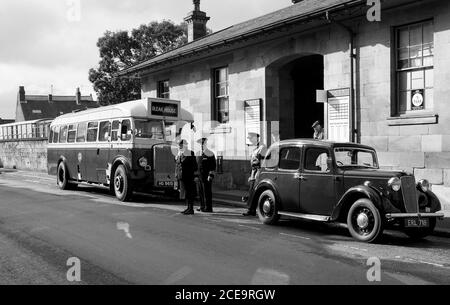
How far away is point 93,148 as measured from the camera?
53.4 feet

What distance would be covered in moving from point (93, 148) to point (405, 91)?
33.0 ft

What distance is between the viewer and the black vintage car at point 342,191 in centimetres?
796

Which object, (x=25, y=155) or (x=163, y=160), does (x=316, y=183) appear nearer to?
(x=163, y=160)

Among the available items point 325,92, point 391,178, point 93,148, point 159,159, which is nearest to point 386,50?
point 325,92

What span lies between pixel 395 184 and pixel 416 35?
5.64 metres

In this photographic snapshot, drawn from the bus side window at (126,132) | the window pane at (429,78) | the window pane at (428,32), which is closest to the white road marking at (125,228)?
the bus side window at (126,132)

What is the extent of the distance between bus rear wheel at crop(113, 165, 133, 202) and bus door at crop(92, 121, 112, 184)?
691 mm

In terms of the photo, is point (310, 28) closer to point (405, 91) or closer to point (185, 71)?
point (405, 91)

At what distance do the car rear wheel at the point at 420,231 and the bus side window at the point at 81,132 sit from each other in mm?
12094

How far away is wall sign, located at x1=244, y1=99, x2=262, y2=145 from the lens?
16.6 metres

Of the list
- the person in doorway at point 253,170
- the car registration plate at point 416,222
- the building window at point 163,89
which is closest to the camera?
the car registration plate at point 416,222

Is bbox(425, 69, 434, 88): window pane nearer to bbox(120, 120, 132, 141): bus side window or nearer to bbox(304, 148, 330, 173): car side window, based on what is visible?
bbox(304, 148, 330, 173): car side window

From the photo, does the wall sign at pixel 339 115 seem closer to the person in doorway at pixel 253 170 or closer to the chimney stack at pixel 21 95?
→ the person in doorway at pixel 253 170

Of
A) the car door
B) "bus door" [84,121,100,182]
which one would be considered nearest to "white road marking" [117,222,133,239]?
the car door
